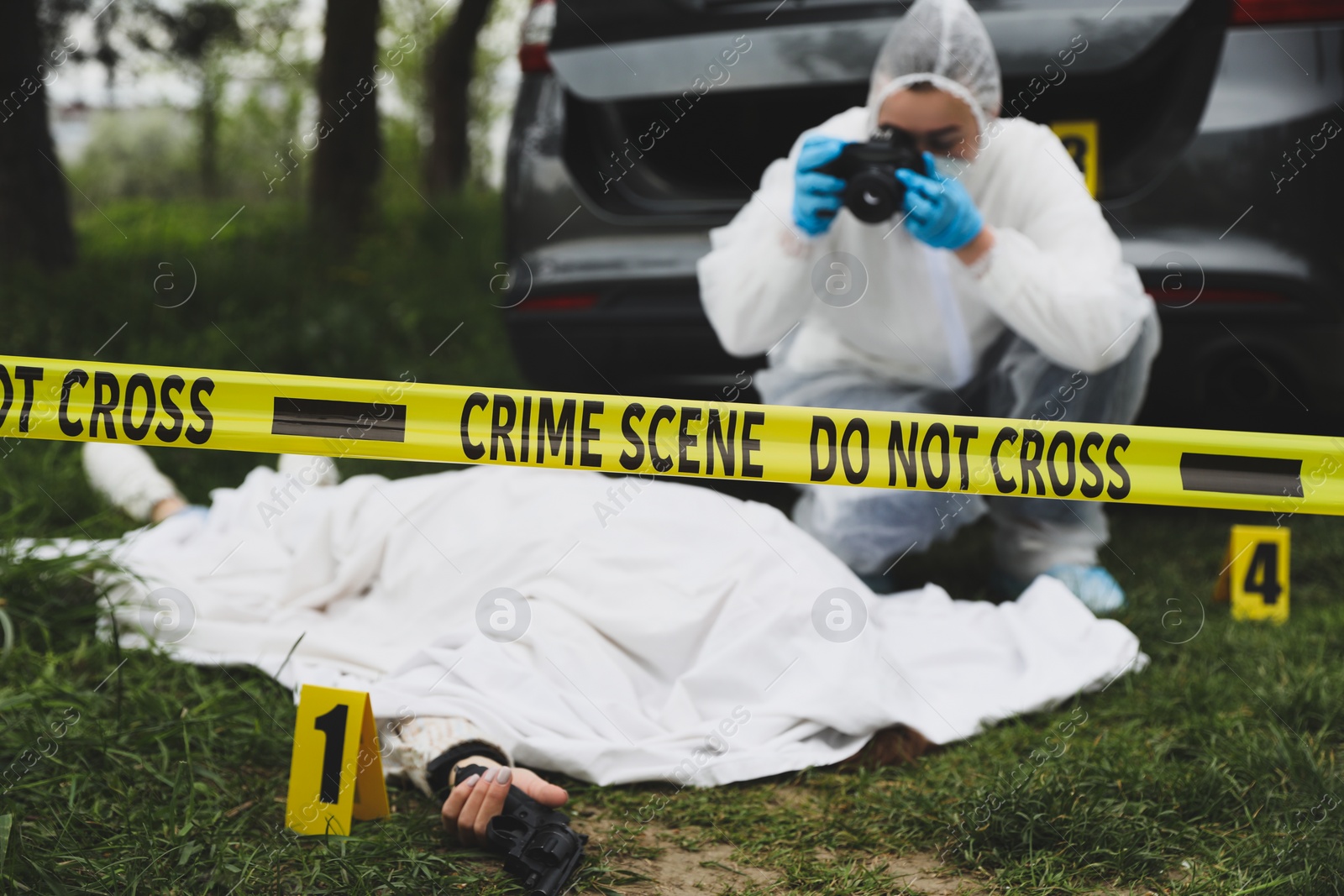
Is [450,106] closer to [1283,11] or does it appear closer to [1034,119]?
[1034,119]

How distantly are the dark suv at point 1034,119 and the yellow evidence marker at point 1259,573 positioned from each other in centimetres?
30

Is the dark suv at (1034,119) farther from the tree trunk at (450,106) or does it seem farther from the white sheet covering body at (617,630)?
the tree trunk at (450,106)

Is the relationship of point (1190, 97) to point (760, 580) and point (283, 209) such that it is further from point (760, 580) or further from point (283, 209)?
point (283, 209)

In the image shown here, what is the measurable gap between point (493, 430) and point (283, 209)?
6075 millimetres

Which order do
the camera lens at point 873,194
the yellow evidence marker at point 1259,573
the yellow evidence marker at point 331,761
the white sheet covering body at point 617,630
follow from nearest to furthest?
1. the yellow evidence marker at point 331,761
2. the white sheet covering body at point 617,630
3. the camera lens at point 873,194
4. the yellow evidence marker at point 1259,573

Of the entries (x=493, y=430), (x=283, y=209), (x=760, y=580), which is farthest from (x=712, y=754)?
(x=283, y=209)

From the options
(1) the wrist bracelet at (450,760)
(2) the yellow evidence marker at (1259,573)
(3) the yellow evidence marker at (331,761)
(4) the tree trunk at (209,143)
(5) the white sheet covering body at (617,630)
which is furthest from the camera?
(4) the tree trunk at (209,143)

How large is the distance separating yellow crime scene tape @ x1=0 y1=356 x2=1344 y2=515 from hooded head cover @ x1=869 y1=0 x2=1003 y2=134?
1096 millimetres

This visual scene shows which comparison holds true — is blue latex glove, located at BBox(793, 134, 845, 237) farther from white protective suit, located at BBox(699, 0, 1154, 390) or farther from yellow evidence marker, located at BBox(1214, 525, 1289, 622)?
yellow evidence marker, located at BBox(1214, 525, 1289, 622)

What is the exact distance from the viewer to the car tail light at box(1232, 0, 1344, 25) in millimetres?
2248

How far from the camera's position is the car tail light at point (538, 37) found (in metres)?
2.77

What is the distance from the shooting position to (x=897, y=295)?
2.55 meters

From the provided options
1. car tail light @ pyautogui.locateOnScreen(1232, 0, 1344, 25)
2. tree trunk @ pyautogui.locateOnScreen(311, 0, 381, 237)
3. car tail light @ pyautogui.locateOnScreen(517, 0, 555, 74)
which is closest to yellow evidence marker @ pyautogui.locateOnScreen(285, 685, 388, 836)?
car tail light @ pyautogui.locateOnScreen(517, 0, 555, 74)

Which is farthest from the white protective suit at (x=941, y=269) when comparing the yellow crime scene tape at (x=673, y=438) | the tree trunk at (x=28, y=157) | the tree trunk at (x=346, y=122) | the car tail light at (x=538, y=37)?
the tree trunk at (x=346, y=122)
